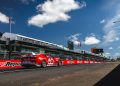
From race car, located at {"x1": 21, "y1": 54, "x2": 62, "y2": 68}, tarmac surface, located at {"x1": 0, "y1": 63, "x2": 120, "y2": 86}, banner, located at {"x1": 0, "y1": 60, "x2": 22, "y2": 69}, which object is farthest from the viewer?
banner, located at {"x1": 0, "y1": 60, "x2": 22, "y2": 69}

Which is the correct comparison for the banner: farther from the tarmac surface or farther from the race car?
the tarmac surface

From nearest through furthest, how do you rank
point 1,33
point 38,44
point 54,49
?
point 1,33 < point 38,44 < point 54,49

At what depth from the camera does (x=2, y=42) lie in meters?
46.9

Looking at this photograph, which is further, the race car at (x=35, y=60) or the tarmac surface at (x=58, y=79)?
the race car at (x=35, y=60)

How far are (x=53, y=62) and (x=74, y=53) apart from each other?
61.4 meters

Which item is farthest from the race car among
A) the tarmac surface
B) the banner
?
the tarmac surface

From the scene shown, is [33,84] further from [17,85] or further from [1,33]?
[1,33]

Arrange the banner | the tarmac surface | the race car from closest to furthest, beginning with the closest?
the tarmac surface → the race car → the banner

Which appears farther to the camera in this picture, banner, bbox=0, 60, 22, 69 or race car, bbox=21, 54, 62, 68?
Answer: banner, bbox=0, 60, 22, 69

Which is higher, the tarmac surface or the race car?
the race car

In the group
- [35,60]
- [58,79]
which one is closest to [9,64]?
[35,60]

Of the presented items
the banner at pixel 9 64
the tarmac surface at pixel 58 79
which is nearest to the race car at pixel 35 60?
the banner at pixel 9 64

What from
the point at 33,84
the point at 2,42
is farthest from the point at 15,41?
the point at 33,84

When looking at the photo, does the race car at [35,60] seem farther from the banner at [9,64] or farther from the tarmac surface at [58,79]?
the tarmac surface at [58,79]
